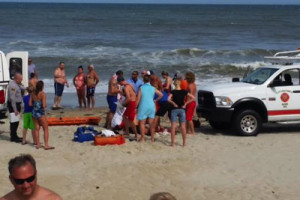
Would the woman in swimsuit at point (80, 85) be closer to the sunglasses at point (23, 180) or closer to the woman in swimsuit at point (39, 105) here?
the woman in swimsuit at point (39, 105)

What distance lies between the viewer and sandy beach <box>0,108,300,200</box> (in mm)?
9305

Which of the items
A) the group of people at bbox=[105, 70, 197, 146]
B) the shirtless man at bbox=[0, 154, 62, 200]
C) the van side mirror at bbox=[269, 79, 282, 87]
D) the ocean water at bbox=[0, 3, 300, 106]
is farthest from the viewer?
the ocean water at bbox=[0, 3, 300, 106]

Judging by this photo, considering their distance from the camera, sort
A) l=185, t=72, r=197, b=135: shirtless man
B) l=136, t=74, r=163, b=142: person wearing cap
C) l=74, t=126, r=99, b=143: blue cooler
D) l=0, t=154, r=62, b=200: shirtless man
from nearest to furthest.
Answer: l=0, t=154, r=62, b=200: shirtless man, l=136, t=74, r=163, b=142: person wearing cap, l=74, t=126, r=99, b=143: blue cooler, l=185, t=72, r=197, b=135: shirtless man

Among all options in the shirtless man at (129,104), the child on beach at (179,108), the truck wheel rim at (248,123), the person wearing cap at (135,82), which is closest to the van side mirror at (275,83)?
the truck wheel rim at (248,123)

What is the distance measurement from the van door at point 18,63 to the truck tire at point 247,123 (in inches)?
247

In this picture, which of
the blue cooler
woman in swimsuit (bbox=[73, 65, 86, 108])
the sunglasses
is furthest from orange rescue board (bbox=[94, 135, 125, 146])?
the sunglasses

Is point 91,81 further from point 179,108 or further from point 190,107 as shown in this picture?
point 179,108

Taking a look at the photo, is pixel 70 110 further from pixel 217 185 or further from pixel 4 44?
pixel 4 44

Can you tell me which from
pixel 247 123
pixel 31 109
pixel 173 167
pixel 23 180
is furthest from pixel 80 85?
pixel 23 180

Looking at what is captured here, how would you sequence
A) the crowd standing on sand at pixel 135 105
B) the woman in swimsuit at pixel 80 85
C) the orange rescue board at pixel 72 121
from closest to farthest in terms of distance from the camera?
the crowd standing on sand at pixel 135 105 < the orange rescue board at pixel 72 121 < the woman in swimsuit at pixel 80 85

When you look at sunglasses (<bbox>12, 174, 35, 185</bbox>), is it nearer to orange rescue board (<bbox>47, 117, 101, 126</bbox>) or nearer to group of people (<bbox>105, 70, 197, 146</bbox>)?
group of people (<bbox>105, 70, 197, 146</bbox>)

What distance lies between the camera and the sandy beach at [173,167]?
9.30m

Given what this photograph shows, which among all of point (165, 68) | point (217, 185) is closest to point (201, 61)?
point (165, 68)

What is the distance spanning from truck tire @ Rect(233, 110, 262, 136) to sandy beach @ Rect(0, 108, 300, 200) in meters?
0.21
